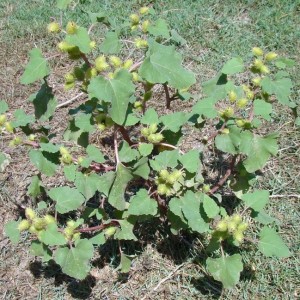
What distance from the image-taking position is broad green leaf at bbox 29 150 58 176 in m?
2.04

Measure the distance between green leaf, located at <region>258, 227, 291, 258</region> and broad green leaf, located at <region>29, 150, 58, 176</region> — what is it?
873 mm

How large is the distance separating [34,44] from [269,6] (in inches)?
64.0

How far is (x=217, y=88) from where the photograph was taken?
216cm

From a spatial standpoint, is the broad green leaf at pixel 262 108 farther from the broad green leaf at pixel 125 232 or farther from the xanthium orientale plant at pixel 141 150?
the broad green leaf at pixel 125 232

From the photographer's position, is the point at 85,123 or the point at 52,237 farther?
the point at 85,123

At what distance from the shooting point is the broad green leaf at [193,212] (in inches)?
76.8

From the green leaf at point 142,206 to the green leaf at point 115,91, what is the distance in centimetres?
35

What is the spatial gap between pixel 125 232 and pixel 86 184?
10.4 inches

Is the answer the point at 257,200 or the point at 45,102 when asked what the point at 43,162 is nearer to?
the point at 45,102

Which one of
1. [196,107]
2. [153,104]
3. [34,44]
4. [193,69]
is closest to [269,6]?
[193,69]

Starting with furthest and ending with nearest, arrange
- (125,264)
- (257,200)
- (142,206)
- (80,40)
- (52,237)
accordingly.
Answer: (125,264) → (257,200) → (142,206) → (52,237) → (80,40)

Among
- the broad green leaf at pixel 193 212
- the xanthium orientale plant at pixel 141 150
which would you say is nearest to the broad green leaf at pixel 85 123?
the xanthium orientale plant at pixel 141 150

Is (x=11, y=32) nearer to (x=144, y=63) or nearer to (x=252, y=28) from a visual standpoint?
(x=252, y=28)

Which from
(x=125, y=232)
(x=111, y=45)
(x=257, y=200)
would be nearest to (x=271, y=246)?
(x=257, y=200)
